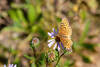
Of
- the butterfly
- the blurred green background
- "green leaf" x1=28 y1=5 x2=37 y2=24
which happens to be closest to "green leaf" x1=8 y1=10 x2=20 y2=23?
the blurred green background

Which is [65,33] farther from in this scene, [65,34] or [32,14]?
[32,14]

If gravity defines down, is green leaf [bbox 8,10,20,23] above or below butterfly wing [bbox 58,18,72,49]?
below

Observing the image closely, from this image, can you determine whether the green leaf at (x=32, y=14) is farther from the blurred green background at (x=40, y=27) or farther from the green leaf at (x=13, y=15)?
the green leaf at (x=13, y=15)

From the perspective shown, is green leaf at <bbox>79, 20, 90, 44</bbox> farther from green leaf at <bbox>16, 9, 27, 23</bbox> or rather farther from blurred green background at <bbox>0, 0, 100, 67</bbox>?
green leaf at <bbox>16, 9, 27, 23</bbox>

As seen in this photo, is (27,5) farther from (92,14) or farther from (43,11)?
(92,14)

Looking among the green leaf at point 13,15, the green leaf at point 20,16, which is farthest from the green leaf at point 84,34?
the green leaf at point 13,15

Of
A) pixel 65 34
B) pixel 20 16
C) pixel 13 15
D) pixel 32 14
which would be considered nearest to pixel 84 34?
pixel 32 14

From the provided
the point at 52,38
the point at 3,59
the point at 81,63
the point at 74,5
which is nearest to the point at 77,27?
the point at 74,5

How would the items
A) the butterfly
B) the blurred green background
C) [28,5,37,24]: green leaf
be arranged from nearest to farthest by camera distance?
the butterfly → the blurred green background → [28,5,37,24]: green leaf
